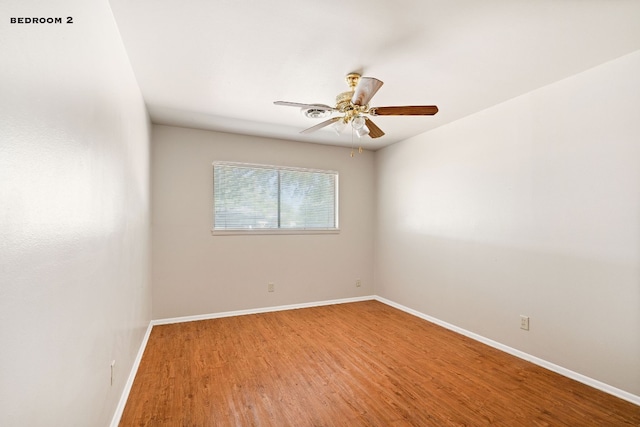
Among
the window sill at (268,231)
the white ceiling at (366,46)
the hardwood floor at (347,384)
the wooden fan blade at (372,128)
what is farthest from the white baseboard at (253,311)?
the wooden fan blade at (372,128)

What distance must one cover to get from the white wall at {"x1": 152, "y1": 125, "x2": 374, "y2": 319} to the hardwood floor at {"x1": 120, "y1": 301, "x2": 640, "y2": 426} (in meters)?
0.62

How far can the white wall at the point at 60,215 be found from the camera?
30.8 inches

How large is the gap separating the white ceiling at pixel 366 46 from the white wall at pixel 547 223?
1.05 feet

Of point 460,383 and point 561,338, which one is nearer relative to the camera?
point 460,383

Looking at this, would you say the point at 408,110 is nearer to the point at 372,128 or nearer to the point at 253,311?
the point at 372,128

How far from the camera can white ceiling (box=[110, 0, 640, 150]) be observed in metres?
1.81

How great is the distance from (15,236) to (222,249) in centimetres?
346

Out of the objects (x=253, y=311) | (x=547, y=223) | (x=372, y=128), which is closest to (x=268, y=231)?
(x=253, y=311)

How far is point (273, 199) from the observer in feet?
14.9

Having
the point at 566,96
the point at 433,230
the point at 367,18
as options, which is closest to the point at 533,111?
the point at 566,96

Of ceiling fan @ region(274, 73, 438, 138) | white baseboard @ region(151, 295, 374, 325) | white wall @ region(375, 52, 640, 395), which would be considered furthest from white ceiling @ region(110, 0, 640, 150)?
white baseboard @ region(151, 295, 374, 325)

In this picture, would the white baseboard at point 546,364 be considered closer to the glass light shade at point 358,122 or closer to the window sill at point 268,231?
the window sill at point 268,231

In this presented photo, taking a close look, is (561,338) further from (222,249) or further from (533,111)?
(222,249)

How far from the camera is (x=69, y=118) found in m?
1.14
